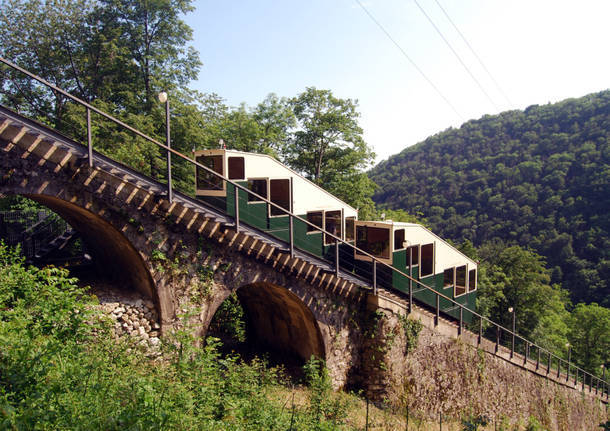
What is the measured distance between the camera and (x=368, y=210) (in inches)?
1002

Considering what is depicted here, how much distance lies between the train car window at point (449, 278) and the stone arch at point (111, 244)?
10.4 meters

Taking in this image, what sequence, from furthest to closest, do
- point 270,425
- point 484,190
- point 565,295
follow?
point 484,190
point 565,295
point 270,425

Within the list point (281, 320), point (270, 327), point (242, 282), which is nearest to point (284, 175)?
point (242, 282)

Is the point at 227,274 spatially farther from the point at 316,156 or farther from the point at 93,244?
the point at 316,156

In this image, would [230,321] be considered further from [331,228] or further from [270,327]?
[331,228]

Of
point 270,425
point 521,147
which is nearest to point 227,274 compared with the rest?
point 270,425

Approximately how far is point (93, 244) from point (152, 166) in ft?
31.1

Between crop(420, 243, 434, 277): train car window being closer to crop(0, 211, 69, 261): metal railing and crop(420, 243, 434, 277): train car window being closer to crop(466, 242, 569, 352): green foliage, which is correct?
crop(0, 211, 69, 261): metal railing

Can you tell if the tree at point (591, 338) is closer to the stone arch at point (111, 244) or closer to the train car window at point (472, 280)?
the train car window at point (472, 280)

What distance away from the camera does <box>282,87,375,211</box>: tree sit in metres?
25.4

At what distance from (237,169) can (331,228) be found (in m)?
3.76

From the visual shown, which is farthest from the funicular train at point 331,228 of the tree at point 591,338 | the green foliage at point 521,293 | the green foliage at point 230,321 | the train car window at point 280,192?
the tree at point 591,338

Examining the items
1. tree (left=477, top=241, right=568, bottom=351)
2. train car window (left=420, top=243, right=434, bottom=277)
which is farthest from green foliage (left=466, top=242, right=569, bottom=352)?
train car window (left=420, top=243, right=434, bottom=277)

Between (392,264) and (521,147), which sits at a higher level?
(521,147)
